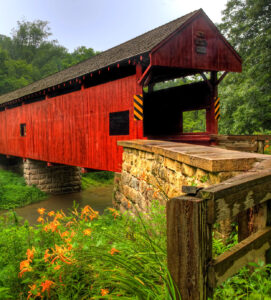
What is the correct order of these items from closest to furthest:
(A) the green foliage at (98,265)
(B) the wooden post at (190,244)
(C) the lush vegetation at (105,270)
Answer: (B) the wooden post at (190,244)
(C) the lush vegetation at (105,270)
(A) the green foliage at (98,265)

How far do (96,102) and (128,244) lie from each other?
7545 mm

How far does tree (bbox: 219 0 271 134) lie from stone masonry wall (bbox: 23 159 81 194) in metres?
9.31

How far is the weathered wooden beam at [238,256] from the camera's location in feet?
4.29

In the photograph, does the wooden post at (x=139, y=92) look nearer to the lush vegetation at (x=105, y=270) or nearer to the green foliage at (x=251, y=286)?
the lush vegetation at (x=105, y=270)

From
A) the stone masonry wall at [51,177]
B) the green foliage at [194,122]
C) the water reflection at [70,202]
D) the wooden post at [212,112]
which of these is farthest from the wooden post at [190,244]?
the green foliage at [194,122]

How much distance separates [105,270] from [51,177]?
15.6 metres

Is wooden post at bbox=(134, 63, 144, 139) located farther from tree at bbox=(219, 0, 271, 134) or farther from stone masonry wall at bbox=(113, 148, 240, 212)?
tree at bbox=(219, 0, 271, 134)

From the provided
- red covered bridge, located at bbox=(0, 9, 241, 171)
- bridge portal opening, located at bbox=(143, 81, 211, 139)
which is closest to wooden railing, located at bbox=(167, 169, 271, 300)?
red covered bridge, located at bbox=(0, 9, 241, 171)

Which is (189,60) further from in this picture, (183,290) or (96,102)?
(183,290)

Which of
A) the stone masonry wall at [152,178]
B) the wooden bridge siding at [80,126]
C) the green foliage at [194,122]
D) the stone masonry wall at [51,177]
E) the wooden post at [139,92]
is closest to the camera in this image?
the stone masonry wall at [152,178]

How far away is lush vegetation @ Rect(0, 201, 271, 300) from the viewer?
1736 millimetres

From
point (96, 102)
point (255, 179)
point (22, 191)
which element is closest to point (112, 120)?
point (96, 102)

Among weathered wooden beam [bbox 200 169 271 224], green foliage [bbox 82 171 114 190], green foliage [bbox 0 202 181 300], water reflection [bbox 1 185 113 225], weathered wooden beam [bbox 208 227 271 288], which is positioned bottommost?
water reflection [bbox 1 185 113 225]

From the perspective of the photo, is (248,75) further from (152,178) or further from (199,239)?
(199,239)
